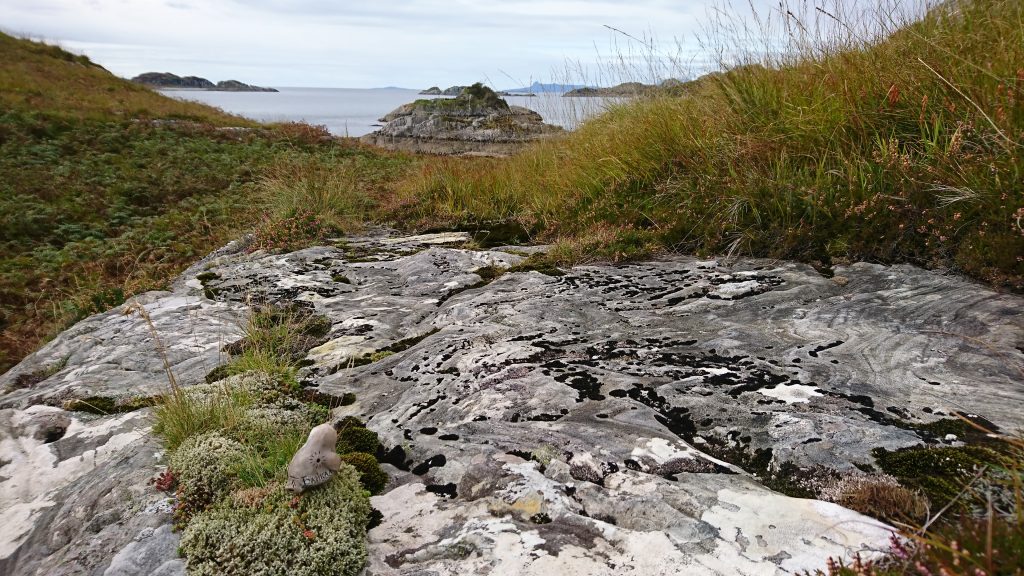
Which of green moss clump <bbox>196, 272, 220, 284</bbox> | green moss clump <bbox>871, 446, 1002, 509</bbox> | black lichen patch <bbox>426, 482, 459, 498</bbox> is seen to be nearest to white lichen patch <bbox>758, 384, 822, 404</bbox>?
green moss clump <bbox>871, 446, 1002, 509</bbox>

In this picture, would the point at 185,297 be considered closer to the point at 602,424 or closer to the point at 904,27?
the point at 602,424

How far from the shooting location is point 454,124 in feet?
117

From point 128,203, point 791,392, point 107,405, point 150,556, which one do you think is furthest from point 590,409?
point 128,203

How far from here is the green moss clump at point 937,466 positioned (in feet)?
6.81

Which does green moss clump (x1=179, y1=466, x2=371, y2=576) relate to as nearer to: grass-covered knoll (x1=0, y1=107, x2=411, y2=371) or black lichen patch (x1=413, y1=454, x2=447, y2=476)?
black lichen patch (x1=413, y1=454, x2=447, y2=476)

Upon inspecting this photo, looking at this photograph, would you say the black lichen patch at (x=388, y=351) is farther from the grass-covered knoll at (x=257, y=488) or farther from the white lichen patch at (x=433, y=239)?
the white lichen patch at (x=433, y=239)

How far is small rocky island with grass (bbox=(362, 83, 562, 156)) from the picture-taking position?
32.5 m

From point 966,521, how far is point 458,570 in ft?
5.39

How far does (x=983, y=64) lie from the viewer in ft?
15.6

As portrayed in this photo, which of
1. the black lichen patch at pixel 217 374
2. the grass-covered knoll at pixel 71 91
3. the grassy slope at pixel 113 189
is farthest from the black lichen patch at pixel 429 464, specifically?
the grass-covered knoll at pixel 71 91

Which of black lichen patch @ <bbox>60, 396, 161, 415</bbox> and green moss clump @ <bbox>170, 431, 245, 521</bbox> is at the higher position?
green moss clump @ <bbox>170, 431, 245, 521</bbox>

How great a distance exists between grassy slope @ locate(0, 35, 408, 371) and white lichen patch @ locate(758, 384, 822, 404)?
22.4 feet

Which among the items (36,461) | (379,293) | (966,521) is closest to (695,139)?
(379,293)

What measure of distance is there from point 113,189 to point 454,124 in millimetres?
23930
